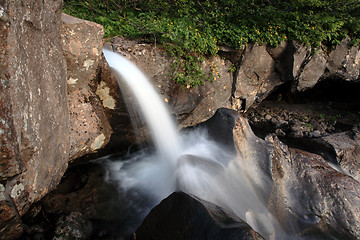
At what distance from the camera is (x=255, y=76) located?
607 cm

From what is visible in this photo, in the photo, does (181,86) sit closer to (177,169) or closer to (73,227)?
(177,169)

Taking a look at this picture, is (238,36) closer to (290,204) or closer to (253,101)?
(253,101)

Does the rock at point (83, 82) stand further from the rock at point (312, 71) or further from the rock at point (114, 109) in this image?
the rock at point (312, 71)

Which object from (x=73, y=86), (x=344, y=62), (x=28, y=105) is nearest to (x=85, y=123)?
(x=73, y=86)

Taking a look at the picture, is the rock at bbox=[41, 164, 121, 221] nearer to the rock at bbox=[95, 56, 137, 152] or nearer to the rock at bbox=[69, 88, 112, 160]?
the rock at bbox=[69, 88, 112, 160]

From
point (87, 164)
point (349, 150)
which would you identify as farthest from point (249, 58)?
point (87, 164)

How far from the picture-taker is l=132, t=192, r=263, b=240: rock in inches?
65.8

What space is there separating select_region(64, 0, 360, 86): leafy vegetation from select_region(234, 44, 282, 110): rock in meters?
0.36

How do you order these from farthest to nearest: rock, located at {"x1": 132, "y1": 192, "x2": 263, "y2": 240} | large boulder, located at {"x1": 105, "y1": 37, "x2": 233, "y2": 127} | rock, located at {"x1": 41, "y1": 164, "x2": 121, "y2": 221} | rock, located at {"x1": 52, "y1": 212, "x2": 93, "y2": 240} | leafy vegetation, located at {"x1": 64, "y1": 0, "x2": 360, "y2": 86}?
leafy vegetation, located at {"x1": 64, "y1": 0, "x2": 360, "y2": 86} → large boulder, located at {"x1": 105, "y1": 37, "x2": 233, "y2": 127} → rock, located at {"x1": 41, "y1": 164, "x2": 121, "y2": 221} → rock, located at {"x1": 52, "y1": 212, "x2": 93, "y2": 240} → rock, located at {"x1": 132, "y1": 192, "x2": 263, "y2": 240}

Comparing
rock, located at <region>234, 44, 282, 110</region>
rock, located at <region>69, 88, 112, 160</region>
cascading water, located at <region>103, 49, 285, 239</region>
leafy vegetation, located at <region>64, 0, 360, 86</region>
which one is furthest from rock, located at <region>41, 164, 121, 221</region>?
rock, located at <region>234, 44, 282, 110</region>

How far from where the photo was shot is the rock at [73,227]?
2.40 m

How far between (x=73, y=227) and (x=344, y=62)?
8665 mm

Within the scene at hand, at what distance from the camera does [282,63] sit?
20.2 ft

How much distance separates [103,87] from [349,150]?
5683 mm
